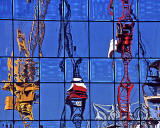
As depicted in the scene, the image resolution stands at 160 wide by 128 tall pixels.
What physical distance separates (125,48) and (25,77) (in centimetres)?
244

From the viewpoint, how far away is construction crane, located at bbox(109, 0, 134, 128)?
730 centimetres

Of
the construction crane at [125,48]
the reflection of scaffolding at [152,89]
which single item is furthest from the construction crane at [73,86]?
the reflection of scaffolding at [152,89]

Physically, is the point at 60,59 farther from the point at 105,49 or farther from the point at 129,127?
the point at 129,127

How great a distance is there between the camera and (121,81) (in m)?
7.34

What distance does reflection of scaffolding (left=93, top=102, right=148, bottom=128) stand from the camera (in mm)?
7254

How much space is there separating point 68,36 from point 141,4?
190 cm

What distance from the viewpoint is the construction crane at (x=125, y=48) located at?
730 cm

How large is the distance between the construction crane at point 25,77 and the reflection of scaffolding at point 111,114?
4.88 feet

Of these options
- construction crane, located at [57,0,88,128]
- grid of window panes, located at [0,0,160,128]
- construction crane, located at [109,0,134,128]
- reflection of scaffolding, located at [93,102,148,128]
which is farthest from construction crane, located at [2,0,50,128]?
construction crane, located at [109,0,134,128]

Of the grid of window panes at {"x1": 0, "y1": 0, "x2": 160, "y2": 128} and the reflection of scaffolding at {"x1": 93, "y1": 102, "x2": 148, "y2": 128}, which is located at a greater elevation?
the grid of window panes at {"x1": 0, "y1": 0, "x2": 160, "y2": 128}

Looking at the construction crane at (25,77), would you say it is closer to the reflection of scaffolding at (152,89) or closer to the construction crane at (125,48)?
the construction crane at (125,48)

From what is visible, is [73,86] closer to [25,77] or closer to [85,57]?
[85,57]

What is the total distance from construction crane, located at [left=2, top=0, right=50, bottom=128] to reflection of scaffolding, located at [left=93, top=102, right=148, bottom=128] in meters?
1.49

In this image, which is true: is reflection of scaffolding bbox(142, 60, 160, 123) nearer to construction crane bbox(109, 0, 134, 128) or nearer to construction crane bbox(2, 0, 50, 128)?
construction crane bbox(109, 0, 134, 128)
